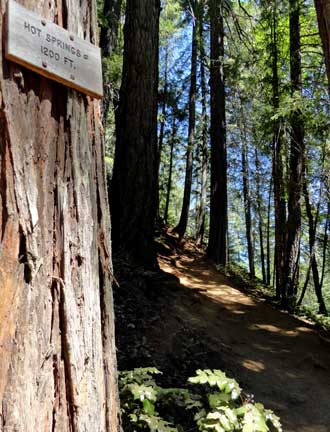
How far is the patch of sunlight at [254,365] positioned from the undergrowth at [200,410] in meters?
2.64

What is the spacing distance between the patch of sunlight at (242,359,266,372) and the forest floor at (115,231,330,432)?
11 millimetres

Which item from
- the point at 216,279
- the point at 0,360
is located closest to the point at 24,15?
the point at 0,360

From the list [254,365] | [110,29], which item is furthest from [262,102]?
[254,365]

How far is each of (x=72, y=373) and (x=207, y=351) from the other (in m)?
3.83

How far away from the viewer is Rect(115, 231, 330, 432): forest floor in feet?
15.1

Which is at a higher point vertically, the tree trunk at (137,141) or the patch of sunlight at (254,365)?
the tree trunk at (137,141)

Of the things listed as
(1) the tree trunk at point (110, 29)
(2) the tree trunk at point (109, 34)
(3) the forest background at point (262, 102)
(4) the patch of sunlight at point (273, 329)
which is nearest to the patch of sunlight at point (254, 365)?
(4) the patch of sunlight at point (273, 329)

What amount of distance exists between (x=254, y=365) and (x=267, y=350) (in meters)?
0.70

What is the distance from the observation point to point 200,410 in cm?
248

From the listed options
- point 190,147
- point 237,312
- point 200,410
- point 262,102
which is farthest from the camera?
point 190,147

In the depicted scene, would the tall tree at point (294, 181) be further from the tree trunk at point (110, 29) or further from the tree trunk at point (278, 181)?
the tree trunk at point (110, 29)

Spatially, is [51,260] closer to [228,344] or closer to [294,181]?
[228,344]

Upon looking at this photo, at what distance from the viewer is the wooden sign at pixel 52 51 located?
5.21ft

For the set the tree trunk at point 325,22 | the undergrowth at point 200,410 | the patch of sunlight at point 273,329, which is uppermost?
the tree trunk at point 325,22
